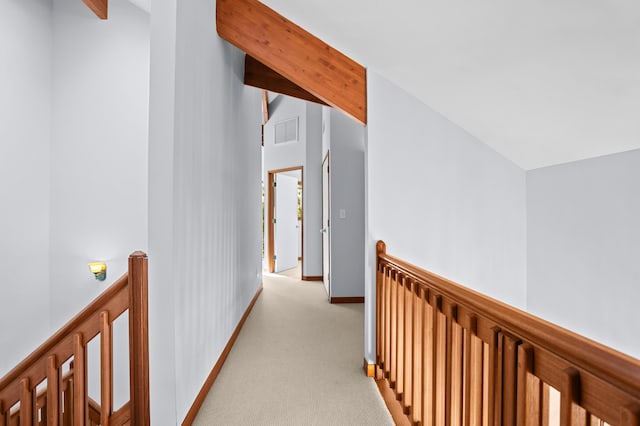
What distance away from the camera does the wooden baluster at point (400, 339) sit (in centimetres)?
171

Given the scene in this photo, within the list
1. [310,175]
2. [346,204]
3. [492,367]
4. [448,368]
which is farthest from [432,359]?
[310,175]

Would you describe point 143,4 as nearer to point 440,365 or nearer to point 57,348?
point 57,348

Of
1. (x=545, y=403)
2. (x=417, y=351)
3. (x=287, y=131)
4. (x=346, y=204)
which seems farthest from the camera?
(x=287, y=131)

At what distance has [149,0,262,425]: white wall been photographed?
5.02 feet

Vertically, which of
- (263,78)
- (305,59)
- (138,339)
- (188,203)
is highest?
(263,78)

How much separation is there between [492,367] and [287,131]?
5.62 metres

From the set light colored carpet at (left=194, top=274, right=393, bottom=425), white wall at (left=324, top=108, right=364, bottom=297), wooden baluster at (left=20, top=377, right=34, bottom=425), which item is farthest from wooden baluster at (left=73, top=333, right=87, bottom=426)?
white wall at (left=324, top=108, right=364, bottom=297)

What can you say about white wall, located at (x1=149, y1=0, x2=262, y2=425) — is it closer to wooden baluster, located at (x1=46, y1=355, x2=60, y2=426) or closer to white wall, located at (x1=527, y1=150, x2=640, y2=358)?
wooden baluster, located at (x1=46, y1=355, x2=60, y2=426)

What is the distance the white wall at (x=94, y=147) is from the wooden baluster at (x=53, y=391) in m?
1.76

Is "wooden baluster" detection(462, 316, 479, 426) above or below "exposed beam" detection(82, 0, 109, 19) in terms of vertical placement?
below

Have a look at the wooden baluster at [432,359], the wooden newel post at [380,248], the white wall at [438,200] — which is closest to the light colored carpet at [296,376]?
the white wall at [438,200]

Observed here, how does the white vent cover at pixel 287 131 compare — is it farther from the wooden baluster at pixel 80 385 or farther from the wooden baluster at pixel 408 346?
the wooden baluster at pixel 80 385

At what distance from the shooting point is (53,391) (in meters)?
1.31

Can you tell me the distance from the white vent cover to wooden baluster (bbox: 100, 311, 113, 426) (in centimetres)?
493
